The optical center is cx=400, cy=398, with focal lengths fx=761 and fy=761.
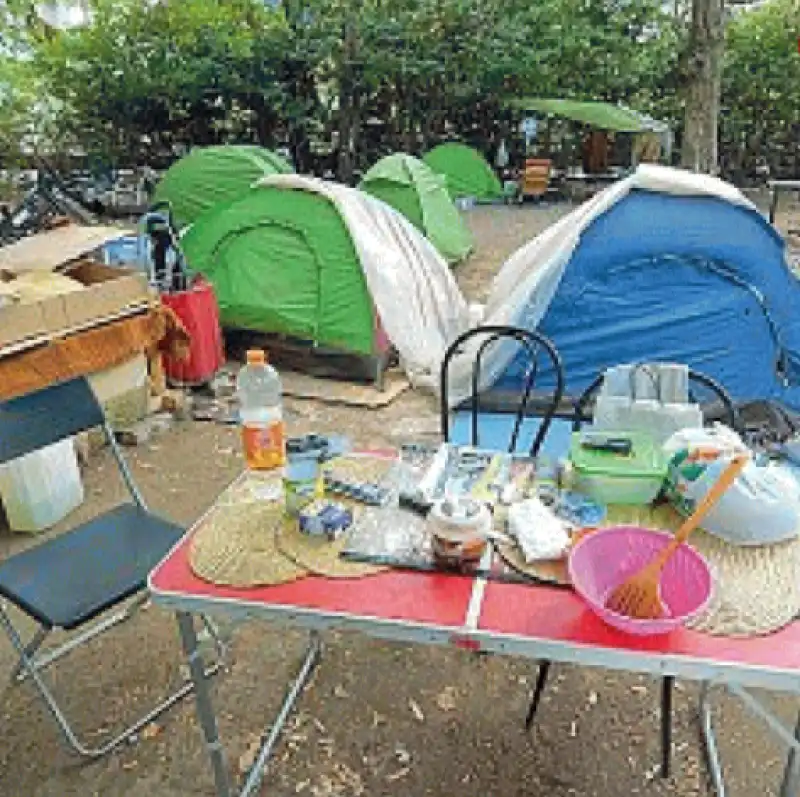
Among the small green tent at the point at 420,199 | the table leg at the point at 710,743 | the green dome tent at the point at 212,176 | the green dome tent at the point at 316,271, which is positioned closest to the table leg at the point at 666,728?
the table leg at the point at 710,743

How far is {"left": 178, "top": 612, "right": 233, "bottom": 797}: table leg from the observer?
1.51 meters

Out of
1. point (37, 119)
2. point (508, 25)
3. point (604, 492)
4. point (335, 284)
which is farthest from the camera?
point (508, 25)

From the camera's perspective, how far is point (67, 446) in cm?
328

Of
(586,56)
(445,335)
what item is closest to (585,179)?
(586,56)

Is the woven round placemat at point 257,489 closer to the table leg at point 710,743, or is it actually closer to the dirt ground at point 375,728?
the dirt ground at point 375,728

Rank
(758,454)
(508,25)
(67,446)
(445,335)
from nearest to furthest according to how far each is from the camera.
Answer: (758,454)
(67,446)
(445,335)
(508,25)

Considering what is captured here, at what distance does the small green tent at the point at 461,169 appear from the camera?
10508mm

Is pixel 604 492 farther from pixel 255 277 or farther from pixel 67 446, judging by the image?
pixel 255 277

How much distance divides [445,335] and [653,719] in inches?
128

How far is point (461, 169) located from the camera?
418 inches

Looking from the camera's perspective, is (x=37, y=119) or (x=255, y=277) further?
(x=37, y=119)

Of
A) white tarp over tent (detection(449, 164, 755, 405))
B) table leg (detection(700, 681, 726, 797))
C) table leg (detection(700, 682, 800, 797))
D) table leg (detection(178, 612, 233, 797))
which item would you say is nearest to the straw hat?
table leg (detection(700, 682, 800, 797))

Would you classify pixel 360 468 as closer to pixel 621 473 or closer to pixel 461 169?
pixel 621 473

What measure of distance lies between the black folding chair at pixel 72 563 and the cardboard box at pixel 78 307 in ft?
3.92
